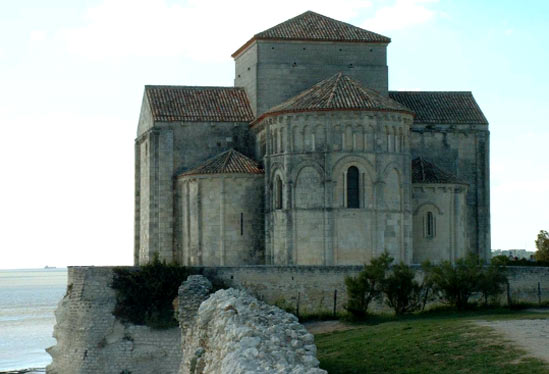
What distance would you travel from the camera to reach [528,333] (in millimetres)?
25094

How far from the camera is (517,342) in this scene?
23.3 m

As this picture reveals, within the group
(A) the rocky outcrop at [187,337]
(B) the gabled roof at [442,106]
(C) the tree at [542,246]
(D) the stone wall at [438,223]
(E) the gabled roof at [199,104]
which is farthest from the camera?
(C) the tree at [542,246]

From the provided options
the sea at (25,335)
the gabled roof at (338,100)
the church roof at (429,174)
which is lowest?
the sea at (25,335)

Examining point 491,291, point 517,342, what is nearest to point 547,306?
point 491,291

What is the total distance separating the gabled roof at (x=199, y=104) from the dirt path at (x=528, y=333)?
25932mm

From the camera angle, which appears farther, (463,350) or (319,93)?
(319,93)

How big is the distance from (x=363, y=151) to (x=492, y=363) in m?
24.6

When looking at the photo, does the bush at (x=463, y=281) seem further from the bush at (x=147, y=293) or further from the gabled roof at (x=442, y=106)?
the gabled roof at (x=442, y=106)

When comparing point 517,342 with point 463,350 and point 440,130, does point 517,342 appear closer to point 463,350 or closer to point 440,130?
point 463,350

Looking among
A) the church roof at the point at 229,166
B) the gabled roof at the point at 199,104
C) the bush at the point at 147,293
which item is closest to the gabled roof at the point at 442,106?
the gabled roof at the point at 199,104

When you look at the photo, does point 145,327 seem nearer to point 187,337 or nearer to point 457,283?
point 457,283

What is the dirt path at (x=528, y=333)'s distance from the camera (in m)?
22.1

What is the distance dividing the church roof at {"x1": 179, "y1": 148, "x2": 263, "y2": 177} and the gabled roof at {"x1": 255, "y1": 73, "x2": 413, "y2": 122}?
2471mm

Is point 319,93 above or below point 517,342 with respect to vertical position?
above
